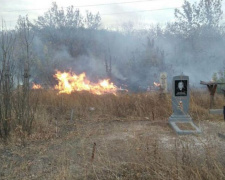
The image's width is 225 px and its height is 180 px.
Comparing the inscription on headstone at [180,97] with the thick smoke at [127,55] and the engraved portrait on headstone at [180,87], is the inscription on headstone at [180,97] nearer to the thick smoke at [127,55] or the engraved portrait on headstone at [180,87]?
the engraved portrait on headstone at [180,87]

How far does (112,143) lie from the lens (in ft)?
21.7

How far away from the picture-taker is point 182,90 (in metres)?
9.39

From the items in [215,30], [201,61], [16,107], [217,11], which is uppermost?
[217,11]

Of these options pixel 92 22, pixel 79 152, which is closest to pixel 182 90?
pixel 79 152

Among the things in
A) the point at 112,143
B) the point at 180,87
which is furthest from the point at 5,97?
the point at 180,87

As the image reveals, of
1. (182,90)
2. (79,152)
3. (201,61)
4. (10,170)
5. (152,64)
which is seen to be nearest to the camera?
(10,170)

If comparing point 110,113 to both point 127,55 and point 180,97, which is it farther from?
point 127,55

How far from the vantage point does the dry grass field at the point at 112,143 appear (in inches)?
152

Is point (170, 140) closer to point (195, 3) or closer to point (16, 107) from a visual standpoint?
point (16, 107)

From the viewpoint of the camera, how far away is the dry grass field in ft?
12.6

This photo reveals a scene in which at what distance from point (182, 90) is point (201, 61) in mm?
21703

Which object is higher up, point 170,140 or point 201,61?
point 201,61

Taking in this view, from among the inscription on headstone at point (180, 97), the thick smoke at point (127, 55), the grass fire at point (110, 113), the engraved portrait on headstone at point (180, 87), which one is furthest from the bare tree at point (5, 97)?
the thick smoke at point (127, 55)

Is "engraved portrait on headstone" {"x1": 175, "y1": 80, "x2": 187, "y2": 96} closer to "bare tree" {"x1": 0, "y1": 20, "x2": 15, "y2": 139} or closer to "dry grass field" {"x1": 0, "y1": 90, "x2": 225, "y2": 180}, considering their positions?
"dry grass field" {"x1": 0, "y1": 90, "x2": 225, "y2": 180}
